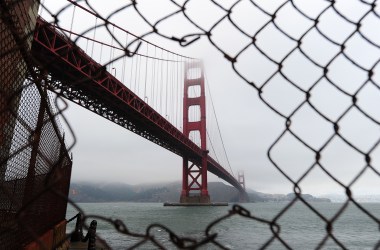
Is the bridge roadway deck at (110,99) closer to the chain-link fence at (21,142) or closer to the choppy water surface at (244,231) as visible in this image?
the choppy water surface at (244,231)

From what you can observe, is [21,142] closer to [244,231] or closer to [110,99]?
[110,99]

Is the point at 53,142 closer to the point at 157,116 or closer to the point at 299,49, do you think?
the point at 299,49

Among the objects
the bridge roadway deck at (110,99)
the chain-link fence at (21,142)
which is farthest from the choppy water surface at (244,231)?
the bridge roadway deck at (110,99)

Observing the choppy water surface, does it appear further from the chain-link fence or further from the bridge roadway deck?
the bridge roadway deck

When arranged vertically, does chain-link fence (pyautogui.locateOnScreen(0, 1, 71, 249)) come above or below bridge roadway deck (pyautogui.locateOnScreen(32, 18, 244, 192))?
below

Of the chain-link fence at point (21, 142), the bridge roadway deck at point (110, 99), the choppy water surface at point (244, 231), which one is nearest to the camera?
the chain-link fence at point (21, 142)

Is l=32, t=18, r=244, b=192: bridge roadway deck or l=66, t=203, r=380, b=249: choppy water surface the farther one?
l=32, t=18, r=244, b=192: bridge roadway deck

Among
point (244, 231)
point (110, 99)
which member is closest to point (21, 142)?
point (110, 99)

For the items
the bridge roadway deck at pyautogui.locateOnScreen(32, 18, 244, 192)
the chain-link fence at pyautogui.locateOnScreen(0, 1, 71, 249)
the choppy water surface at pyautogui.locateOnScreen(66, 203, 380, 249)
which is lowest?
the choppy water surface at pyautogui.locateOnScreen(66, 203, 380, 249)

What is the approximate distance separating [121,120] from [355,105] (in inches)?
956

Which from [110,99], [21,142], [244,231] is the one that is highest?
[110,99]

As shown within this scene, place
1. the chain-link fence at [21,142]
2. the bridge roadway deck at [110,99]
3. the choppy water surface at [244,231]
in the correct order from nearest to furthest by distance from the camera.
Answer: the chain-link fence at [21,142] → the choppy water surface at [244,231] → the bridge roadway deck at [110,99]

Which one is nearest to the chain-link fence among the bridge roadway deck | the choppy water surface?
the choppy water surface

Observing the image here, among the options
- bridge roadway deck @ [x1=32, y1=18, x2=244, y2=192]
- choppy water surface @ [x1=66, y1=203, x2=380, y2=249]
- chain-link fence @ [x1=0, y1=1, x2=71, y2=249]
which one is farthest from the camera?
bridge roadway deck @ [x1=32, y1=18, x2=244, y2=192]
